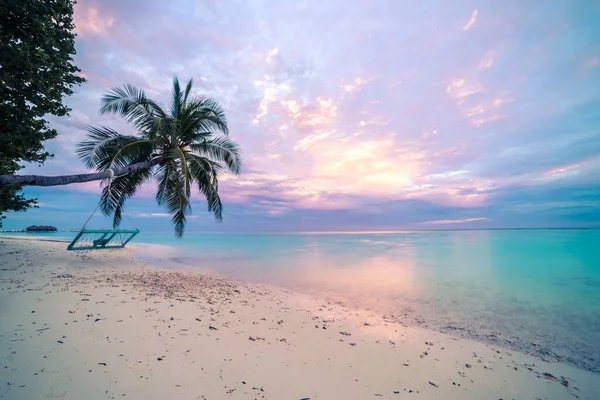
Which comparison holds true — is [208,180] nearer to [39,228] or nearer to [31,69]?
[31,69]

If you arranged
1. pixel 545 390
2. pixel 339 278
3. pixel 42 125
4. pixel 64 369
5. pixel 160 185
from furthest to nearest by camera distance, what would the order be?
pixel 339 278, pixel 160 185, pixel 42 125, pixel 545 390, pixel 64 369

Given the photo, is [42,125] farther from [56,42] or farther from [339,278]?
[339,278]

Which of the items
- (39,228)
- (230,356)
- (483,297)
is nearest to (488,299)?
(483,297)

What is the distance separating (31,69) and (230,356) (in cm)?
824

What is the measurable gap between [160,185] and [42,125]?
4.32m

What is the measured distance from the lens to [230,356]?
3924 millimetres

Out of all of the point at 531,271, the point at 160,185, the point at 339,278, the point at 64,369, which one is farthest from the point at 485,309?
the point at 160,185

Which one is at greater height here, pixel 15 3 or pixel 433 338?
pixel 15 3

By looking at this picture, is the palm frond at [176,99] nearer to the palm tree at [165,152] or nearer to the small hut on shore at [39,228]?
the palm tree at [165,152]

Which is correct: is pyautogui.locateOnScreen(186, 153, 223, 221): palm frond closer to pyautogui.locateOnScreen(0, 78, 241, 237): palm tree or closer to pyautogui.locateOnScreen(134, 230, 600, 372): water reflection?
pyautogui.locateOnScreen(0, 78, 241, 237): palm tree

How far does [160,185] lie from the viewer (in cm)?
1155

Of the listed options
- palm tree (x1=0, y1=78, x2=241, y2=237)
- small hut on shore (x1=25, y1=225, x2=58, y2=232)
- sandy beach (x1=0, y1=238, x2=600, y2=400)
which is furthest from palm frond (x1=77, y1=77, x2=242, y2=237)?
small hut on shore (x1=25, y1=225, x2=58, y2=232)

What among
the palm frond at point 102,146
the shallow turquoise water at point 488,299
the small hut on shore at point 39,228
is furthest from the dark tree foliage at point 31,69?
the small hut on shore at point 39,228

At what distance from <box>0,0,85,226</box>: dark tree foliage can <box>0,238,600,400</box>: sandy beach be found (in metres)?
4.42
